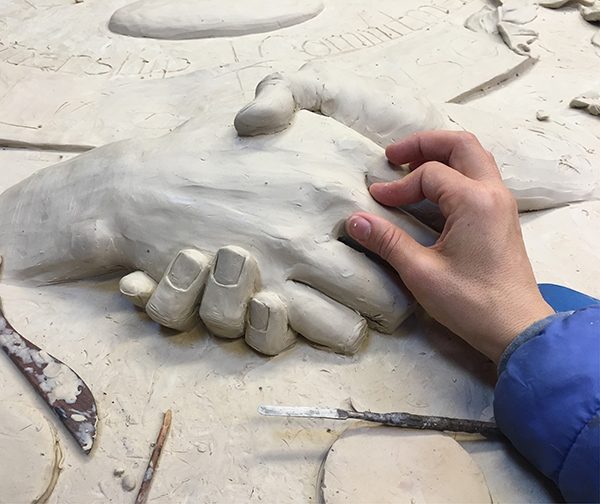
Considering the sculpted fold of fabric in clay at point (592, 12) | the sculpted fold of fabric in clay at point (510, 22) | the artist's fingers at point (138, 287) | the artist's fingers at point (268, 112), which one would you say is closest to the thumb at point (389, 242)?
the artist's fingers at point (268, 112)

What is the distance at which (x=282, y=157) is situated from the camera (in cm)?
104

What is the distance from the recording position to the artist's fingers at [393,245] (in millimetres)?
952

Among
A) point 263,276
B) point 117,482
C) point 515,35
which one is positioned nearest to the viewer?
point 117,482

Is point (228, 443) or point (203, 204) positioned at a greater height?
point (203, 204)

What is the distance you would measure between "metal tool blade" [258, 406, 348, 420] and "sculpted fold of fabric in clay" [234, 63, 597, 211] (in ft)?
1.37

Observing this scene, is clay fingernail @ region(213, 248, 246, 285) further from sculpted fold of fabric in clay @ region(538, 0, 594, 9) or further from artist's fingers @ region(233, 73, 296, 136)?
sculpted fold of fabric in clay @ region(538, 0, 594, 9)

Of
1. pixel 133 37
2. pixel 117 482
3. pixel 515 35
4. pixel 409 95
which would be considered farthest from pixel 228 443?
pixel 515 35

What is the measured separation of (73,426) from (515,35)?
150cm

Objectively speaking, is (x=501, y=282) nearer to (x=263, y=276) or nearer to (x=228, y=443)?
(x=263, y=276)

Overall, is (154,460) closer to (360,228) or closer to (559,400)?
(360,228)

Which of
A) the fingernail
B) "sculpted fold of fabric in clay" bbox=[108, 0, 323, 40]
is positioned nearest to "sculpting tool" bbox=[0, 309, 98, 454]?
the fingernail

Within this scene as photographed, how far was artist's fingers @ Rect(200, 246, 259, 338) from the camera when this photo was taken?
0.94m

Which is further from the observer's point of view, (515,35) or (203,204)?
(515,35)

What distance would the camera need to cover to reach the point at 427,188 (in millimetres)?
994
